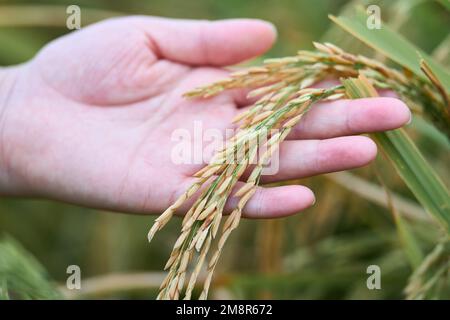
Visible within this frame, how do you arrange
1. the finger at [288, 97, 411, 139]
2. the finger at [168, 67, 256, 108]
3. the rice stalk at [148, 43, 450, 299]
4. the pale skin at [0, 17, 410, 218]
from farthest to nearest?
1. the finger at [168, 67, 256, 108]
2. the pale skin at [0, 17, 410, 218]
3. the finger at [288, 97, 411, 139]
4. the rice stalk at [148, 43, 450, 299]

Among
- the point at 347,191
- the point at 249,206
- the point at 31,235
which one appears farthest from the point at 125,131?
the point at 31,235

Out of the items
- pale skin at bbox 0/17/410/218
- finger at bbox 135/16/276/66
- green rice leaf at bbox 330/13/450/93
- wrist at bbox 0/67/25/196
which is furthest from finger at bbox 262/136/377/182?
wrist at bbox 0/67/25/196

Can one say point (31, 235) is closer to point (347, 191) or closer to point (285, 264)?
point (285, 264)

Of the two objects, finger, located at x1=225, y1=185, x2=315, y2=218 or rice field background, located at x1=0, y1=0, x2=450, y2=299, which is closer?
finger, located at x1=225, y1=185, x2=315, y2=218

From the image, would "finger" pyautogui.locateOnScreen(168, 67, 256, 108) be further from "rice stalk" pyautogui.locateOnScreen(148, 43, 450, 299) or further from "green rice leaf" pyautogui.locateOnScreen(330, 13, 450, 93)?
"green rice leaf" pyautogui.locateOnScreen(330, 13, 450, 93)

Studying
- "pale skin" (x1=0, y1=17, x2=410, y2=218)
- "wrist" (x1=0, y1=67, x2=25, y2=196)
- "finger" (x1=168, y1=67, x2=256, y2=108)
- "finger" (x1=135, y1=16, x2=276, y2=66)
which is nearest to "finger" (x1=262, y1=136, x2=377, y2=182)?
"pale skin" (x1=0, y1=17, x2=410, y2=218)

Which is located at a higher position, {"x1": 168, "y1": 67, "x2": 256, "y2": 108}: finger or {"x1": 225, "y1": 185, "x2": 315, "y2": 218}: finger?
{"x1": 168, "y1": 67, "x2": 256, "y2": 108}: finger

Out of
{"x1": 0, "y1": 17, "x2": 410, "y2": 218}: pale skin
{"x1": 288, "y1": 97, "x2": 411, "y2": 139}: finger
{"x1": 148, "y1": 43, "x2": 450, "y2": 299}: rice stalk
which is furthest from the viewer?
{"x1": 0, "y1": 17, "x2": 410, "y2": 218}: pale skin
